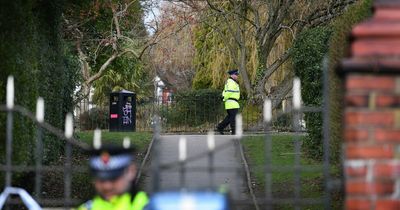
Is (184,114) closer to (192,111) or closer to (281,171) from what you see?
(192,111)

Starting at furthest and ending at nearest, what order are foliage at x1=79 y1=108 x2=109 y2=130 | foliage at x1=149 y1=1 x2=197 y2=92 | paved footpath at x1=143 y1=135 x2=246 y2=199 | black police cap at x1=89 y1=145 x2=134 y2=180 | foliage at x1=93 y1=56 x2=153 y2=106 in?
1. foliage at x1=93 y1=56 x2=153 y2=106
2. foliage at x1=79 y1=108 x2=109 y2=130
3. foliage at x1=149 y1=1 x2=197 y2=92
4. paved footpath at x1=143 y1=135 x2=246 y2=199
5. black police cap at x1=89 y1=145 x2=134 y2=180

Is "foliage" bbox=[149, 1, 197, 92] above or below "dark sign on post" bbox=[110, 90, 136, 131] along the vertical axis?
above

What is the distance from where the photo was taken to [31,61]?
8.19 meters

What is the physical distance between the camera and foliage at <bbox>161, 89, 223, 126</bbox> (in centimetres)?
2203

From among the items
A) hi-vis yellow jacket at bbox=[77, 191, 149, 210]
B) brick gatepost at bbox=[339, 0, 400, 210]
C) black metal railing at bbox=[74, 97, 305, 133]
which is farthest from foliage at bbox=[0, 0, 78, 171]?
black metal railing at bbox=[74, 97, 305, 133]

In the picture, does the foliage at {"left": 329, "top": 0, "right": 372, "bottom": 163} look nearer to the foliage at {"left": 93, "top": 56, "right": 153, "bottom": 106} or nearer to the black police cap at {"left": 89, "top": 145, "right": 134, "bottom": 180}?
the black police cap at {"left": 89, "top": 145, "right": 134, "bottom": 180}

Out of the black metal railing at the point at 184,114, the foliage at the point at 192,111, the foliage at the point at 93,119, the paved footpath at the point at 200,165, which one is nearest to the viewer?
the paved footpath at the point at 200,165

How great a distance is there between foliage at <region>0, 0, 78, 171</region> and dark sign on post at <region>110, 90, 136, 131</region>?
29.5 feet

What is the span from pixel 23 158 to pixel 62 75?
14.9 ft

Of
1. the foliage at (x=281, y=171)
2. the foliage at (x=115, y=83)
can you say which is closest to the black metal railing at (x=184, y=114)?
the foliage at (x=281, y=171)

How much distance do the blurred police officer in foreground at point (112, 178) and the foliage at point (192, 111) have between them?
17.2 meters

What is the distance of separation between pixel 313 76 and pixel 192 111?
10.2 metres

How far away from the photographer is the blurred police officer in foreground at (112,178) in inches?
172

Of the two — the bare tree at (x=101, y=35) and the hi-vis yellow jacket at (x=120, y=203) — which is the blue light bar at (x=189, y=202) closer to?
the hi-vis yellow jacket at (x=120, y=203)
